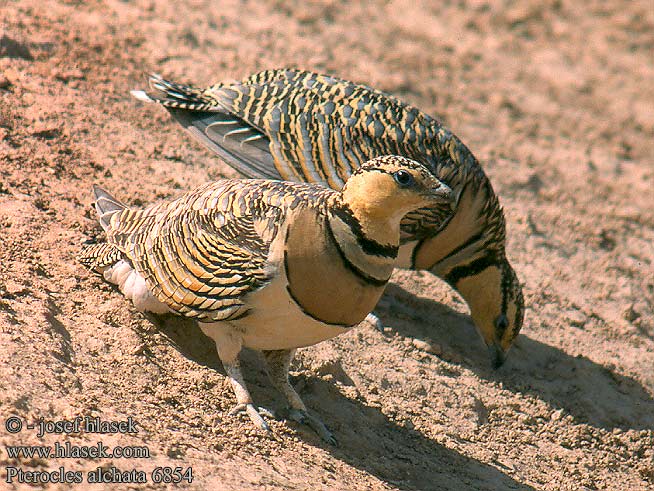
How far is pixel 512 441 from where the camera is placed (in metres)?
6.00

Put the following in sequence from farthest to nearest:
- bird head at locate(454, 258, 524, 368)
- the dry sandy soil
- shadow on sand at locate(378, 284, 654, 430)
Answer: bird head at locate(454, 258, 524, 368) < shadow on sand at locate(378, 284, 654, 430) < the dry sandy soil

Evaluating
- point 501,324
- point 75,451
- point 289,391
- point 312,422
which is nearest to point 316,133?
point 501,324

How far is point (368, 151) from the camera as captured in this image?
6.59 m

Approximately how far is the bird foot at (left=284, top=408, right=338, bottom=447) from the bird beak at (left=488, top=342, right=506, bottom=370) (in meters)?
1.89

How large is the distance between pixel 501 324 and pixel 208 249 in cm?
255

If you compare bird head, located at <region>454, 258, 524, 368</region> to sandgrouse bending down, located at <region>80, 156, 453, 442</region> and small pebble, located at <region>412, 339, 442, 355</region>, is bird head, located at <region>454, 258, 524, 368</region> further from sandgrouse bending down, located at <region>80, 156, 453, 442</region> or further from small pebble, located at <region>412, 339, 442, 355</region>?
sandgrouse bending down, located at <region>80, 156, 453, 442</region>

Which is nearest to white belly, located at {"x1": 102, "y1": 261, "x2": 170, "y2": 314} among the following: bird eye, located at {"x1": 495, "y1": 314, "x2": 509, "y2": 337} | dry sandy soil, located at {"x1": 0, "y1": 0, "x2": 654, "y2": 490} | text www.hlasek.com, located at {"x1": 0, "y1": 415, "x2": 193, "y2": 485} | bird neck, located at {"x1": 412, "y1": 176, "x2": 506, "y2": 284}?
dry sandy soil, located at {"x1": 0, "y1": 0, "x2": 654, "y2": 490}

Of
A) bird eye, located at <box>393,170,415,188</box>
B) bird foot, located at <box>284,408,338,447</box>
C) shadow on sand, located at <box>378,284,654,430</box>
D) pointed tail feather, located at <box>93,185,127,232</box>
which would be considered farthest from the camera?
shadow on sand, located at <box>378,284,654,430</box>

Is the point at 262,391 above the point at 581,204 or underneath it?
underneath

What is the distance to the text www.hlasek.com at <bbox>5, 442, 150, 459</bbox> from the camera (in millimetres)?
4055

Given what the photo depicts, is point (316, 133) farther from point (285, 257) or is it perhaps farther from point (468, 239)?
point (285, 257)

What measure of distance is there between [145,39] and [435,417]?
15.5 feet

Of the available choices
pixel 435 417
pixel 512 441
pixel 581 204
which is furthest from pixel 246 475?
pixel 581 204

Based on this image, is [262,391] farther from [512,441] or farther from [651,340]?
[651,340]
